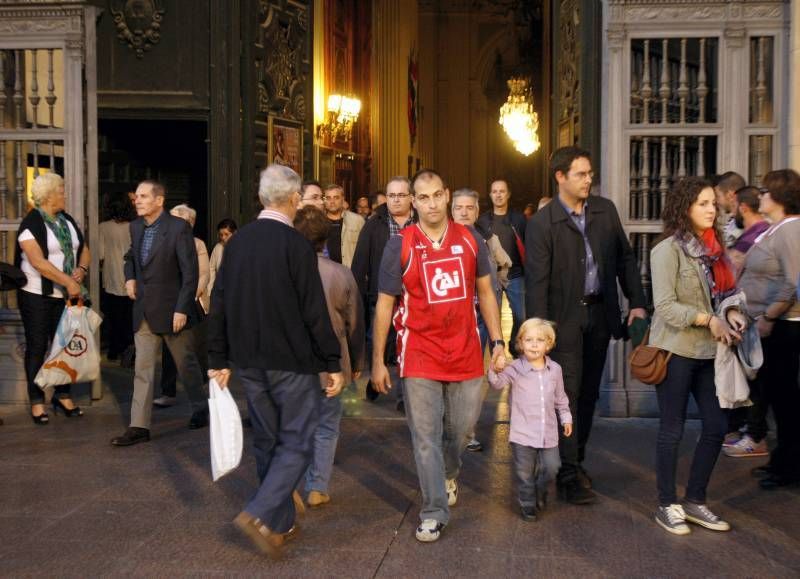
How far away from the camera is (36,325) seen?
8.76m

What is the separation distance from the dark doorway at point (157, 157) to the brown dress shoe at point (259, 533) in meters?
7.81

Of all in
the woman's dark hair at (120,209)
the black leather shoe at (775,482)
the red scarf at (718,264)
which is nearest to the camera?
the red scarf at (718,264)

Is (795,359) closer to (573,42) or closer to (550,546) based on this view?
(550,546)

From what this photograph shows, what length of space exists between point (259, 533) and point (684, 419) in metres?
2.13

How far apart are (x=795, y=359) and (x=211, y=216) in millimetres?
6824

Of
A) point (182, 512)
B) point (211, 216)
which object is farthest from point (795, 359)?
point (211, 216)

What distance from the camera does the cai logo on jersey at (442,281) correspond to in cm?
573

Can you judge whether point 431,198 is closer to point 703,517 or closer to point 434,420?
point 434,420

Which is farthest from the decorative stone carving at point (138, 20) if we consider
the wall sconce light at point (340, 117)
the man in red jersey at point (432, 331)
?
the man in red jersey at point (432, 331)

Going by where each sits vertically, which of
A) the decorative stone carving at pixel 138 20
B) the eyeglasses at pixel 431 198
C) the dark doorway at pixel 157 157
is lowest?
the eyeglasses at pixel 431 198

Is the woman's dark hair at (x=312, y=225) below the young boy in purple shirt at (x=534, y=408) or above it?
above

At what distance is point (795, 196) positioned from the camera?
666 cm

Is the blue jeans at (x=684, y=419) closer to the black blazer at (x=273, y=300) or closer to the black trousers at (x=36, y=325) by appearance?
the black blazer at (x=273, y=300)

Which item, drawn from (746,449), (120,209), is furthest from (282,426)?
(120,209)
